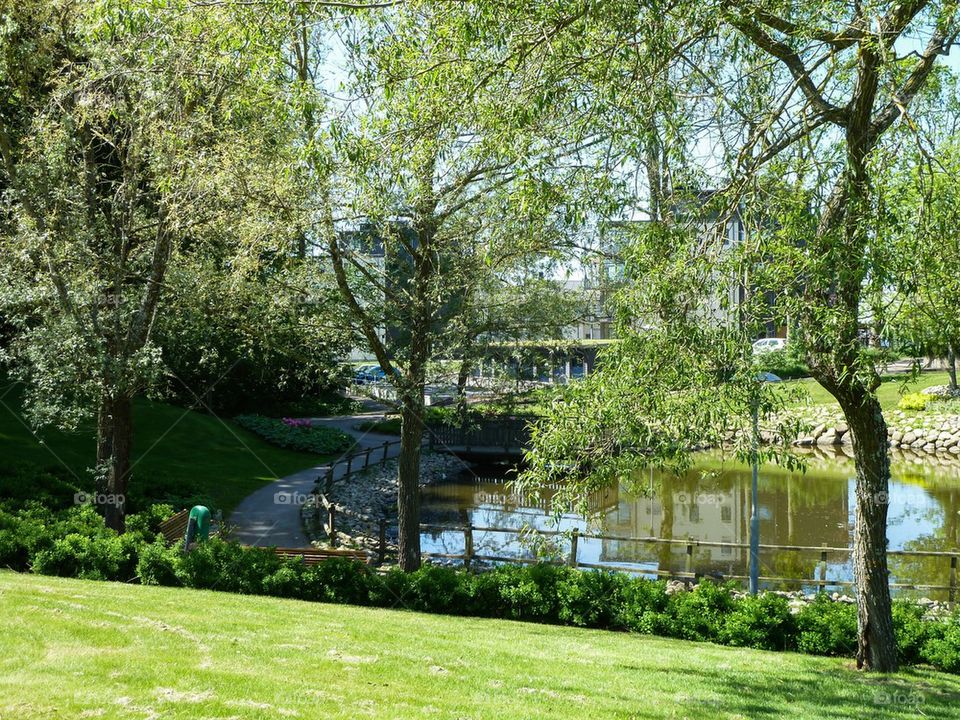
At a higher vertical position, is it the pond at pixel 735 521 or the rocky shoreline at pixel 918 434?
the rocky shoreline at pixel 918 434

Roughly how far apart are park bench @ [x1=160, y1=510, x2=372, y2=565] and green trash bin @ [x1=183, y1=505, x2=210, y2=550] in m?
0.27

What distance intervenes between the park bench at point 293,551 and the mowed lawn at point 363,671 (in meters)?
2.19

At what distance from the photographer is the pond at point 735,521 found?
1856cm

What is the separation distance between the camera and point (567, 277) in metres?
13.9

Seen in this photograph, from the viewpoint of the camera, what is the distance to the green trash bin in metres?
13.9

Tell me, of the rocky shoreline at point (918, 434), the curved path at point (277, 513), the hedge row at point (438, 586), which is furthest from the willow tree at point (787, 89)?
the rocky shoreline at point (918, 434)

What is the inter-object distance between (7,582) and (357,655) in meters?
5.59

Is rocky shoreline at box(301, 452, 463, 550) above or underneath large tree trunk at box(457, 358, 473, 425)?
underneath
